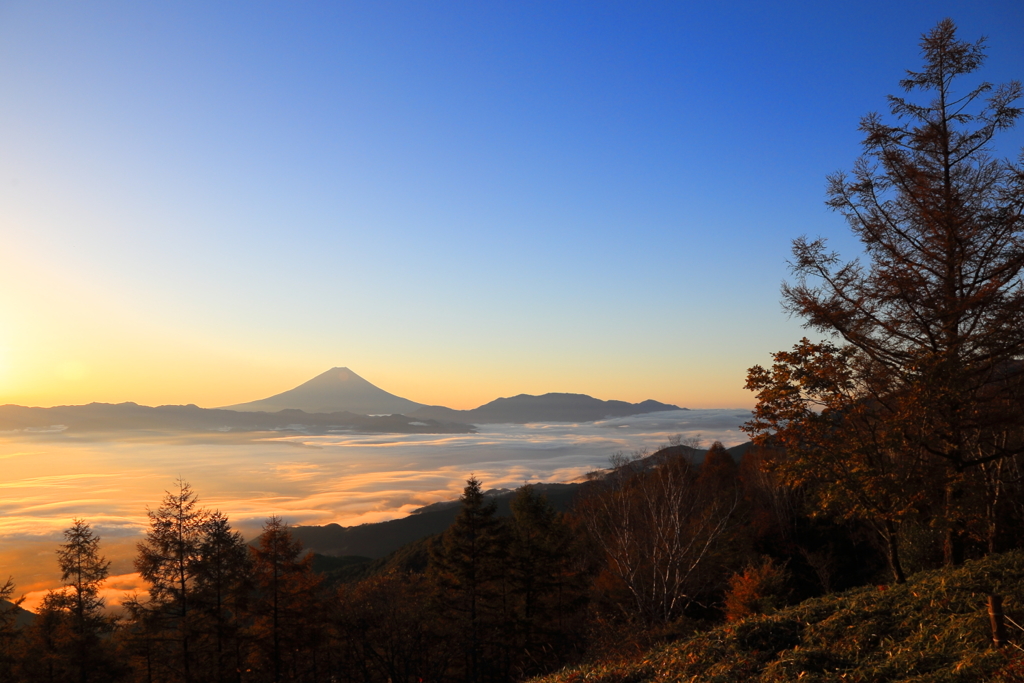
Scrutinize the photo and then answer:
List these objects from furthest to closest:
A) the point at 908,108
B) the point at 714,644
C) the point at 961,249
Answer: the point at 908,108
the point at 961,249
the point at 714,644

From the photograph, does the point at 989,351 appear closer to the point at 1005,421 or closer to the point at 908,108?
the point at 1005,421

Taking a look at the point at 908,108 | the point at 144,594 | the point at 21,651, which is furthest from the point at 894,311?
the point at 21,651

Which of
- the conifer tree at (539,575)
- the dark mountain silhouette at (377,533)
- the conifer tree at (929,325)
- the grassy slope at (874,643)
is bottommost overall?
the dark mountain silhouette at (377,533)

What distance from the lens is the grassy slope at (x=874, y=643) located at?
691 cm

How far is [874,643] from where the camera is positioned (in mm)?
8305

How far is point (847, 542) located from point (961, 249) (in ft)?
141

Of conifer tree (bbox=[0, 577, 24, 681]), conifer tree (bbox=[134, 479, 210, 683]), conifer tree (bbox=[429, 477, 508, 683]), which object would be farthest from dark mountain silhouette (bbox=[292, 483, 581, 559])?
conifer tree (bbox=[0, 577, 24, 681])

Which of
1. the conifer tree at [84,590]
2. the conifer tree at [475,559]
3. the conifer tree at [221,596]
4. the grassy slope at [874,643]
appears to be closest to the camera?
the grassy slope at [874,643]

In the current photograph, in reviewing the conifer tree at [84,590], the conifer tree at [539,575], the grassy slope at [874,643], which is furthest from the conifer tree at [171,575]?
the grassy slope at [874,643]

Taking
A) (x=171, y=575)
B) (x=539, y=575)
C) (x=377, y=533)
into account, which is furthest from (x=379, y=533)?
(x=171, y=575)

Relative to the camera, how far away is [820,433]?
13.7 meters

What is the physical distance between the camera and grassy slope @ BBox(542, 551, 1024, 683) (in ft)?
22.7

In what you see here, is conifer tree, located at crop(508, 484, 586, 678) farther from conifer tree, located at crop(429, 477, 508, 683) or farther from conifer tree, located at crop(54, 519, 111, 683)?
conifer tree, located at crop(54, 519, 111, 683)

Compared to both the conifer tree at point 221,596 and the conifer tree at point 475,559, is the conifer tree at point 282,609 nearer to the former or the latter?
the conifer tree at point 221,596
